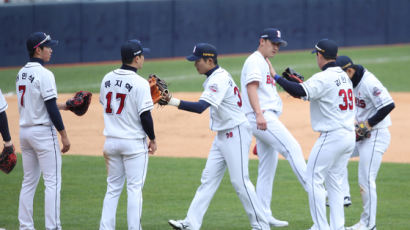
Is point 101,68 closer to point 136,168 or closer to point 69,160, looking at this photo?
point 69,160

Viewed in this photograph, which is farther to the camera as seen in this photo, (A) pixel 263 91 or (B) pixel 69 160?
(B) pixel 69 160

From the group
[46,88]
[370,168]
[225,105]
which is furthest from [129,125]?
[370,168]

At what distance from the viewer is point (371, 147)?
6824 mm

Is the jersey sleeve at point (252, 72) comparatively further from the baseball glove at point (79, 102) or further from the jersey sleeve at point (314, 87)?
the baseball glove at point (79, 102)

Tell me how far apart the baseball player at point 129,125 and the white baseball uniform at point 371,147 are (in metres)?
2.41

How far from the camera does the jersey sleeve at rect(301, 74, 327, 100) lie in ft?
19.9

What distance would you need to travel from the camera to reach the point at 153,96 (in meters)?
6.10

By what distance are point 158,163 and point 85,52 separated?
1456 centimetres

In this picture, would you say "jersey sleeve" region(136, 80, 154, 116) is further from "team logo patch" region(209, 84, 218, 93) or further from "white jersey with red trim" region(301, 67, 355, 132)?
"white jersey with red trim" region(301, 67, 355, 132)

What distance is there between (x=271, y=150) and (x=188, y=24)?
62.9ft

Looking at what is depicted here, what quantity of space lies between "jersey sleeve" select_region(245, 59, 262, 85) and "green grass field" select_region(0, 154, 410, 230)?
1.64 m

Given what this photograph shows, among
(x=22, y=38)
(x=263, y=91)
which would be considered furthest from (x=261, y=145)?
(x=22, y=38)

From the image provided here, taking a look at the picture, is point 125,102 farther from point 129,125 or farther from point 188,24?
point 188,24

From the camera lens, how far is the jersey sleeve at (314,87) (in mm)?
6055
